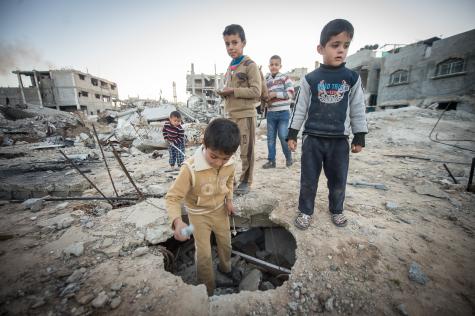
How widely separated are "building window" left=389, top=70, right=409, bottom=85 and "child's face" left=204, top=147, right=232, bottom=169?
59.4 feet

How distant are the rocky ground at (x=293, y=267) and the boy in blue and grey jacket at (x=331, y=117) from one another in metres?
0.40

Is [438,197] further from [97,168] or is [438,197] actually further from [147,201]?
[97,168]

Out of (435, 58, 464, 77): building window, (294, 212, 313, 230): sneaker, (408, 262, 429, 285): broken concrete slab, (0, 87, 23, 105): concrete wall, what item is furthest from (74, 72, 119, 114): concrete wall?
(435, 58, 464, 77): building window

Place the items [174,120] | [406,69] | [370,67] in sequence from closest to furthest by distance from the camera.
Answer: [174,120]
[406,69]
[370,67]

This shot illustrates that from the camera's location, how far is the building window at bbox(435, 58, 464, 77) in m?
11.5

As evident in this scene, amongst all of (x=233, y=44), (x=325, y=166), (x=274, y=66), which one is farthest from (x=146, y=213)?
(x=274, y=66)

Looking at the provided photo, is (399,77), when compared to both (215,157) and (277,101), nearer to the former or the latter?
(277,101)

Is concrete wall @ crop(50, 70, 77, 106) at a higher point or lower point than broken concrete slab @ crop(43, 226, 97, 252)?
higher

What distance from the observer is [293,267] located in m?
1.55

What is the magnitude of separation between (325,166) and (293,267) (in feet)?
3.13

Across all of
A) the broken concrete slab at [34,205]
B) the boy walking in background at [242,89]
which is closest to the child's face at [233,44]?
the boy walking in background at [242,89]

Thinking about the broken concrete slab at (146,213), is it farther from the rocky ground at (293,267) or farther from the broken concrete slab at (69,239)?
the broken concrete slab at (69,239)

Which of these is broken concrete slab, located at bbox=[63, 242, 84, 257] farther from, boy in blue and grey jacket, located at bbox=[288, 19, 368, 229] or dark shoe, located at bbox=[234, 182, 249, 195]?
boy in blue and grey jacket, located at bbox=[288, 19, 368, 229]

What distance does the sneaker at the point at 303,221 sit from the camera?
1.93m
